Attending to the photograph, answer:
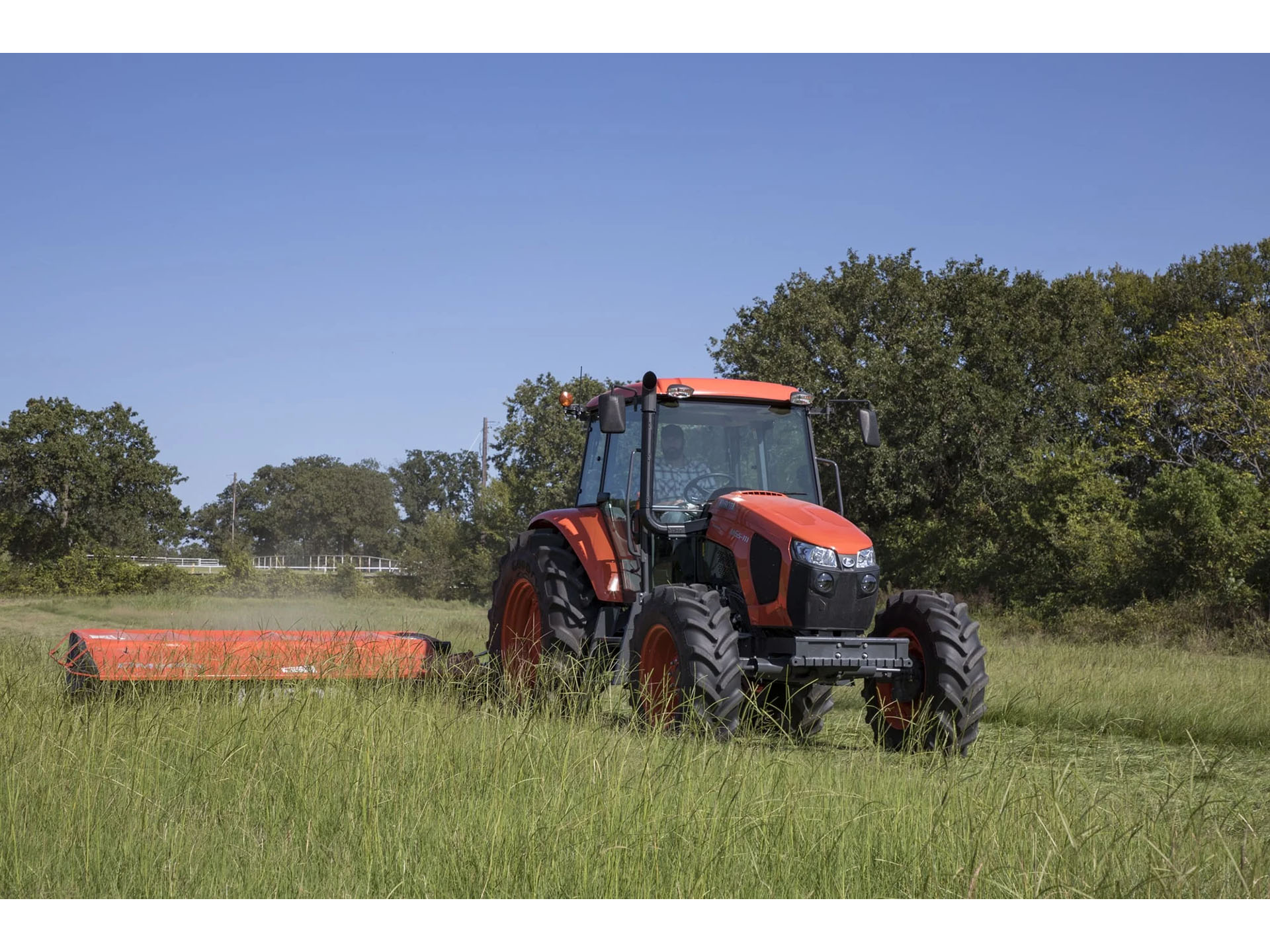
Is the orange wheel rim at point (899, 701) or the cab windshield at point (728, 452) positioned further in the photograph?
the cab windshield at point (728, 452)

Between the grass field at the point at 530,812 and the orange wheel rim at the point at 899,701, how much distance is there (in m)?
0.70

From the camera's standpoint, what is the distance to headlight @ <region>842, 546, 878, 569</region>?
6902mm

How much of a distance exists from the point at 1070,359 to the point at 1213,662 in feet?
45.9

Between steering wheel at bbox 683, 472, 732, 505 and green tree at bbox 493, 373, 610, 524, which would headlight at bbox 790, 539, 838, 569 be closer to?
steering wheel at bbox 683, 472, 732, 505

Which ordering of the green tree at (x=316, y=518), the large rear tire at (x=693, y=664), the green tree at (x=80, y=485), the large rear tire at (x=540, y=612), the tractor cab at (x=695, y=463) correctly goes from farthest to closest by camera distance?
the green tree at (x=316, y=518), the green tree at (x=80, y=485), the large rear tire at (x=540, y=612), the tractor cab at (x=695, y=463), the large rear tire at (x=693, y=664)

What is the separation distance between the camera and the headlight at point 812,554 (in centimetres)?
681

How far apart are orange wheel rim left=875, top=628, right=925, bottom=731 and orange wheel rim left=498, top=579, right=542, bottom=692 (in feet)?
7.73

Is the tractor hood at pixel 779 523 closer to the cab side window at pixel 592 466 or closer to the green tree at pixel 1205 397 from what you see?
the cab side window at pixel 592 466

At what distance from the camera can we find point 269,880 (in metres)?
3.58

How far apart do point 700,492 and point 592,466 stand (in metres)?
1.40

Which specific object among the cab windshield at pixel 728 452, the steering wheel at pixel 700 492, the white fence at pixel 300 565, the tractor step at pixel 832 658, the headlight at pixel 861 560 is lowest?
the white fence at pixel 300 565

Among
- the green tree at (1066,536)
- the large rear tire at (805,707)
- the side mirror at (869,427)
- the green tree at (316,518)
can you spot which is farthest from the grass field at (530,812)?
the green tree at (316,518)

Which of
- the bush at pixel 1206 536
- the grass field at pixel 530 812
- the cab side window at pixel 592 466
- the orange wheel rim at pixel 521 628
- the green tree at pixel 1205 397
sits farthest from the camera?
the green tree at pixel 1205 397

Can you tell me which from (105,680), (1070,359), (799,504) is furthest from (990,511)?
(105,680)
